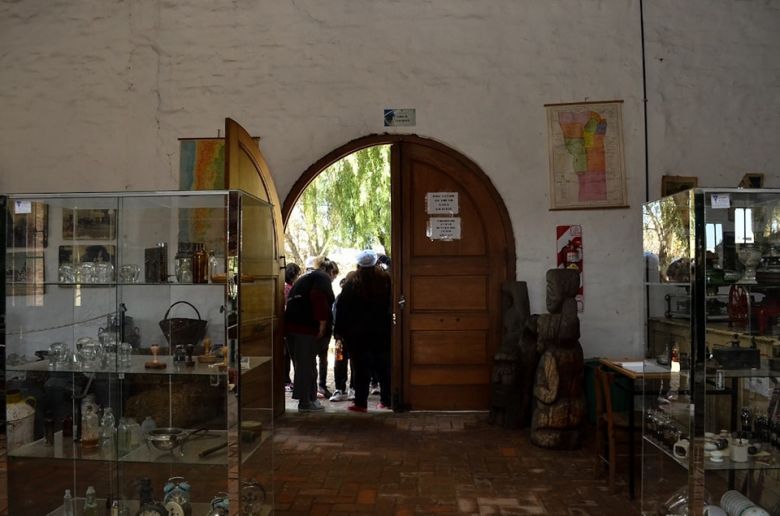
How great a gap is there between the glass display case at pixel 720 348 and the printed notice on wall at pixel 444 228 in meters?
2.86

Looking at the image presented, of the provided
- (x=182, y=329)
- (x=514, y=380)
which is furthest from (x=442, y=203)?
(x=182, y=329)

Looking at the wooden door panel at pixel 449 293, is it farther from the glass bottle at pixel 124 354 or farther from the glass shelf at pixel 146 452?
the glass bottle at pixel 124 354

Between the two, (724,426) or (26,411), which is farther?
(26,411)

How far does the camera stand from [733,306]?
289 cm

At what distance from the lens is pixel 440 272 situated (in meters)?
5.99

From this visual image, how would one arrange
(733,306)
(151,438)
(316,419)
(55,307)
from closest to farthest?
1. (733,306)
2. (151,438)
3. (55,307)
4. (316,419)

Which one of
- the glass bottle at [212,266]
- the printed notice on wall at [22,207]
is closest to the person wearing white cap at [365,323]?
the glass bottle at [212,266]

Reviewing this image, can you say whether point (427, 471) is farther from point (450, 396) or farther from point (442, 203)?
point (442, 203)

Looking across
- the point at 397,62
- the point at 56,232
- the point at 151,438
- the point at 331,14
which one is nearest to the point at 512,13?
the point at 397,62

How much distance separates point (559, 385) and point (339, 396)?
9.05 feet

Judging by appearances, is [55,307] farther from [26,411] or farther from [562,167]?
[562,167]

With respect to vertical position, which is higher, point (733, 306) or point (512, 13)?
point (512, 13)

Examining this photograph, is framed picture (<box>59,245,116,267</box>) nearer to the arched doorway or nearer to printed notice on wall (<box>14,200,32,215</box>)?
printed notice on wall (<box>14,200,32,215</box>)

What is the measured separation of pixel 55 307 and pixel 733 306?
131 inches
